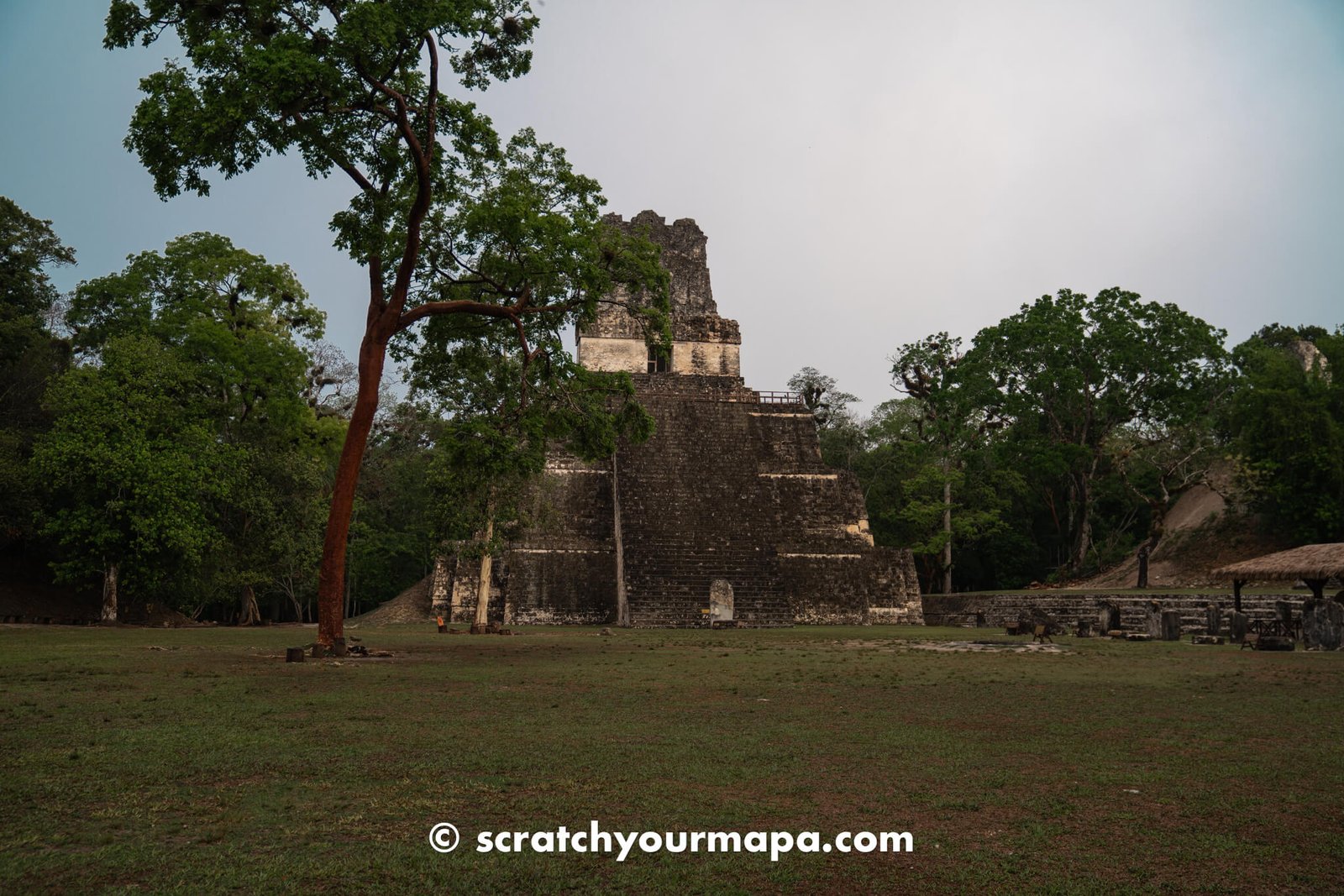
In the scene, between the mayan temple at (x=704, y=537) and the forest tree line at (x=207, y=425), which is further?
the mayan temple at (x=704, y=537)

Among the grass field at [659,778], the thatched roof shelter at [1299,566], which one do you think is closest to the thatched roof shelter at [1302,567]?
the thatched roof shelter at [1299,566]

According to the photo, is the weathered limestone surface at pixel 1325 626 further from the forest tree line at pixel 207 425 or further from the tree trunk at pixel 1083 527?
the tree trunk at pixel 1083 527

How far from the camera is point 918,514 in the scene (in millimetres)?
29766

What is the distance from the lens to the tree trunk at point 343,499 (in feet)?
33.3

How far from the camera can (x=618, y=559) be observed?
21.3 metres

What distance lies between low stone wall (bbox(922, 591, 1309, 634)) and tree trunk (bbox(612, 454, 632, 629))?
7295 millimetres

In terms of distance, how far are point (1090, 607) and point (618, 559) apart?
10026 millimetres

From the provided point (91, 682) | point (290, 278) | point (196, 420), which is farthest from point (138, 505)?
point (91, 682)

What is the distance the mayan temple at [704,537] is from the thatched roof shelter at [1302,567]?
777 centimetres

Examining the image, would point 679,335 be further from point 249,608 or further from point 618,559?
point 249,608

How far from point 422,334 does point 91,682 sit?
6298 millimetres

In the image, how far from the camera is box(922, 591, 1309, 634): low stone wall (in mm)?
17688

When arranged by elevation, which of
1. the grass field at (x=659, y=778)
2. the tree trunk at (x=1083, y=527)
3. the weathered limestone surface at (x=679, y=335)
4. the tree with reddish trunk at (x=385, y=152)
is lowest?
the grass field at (x=659, y=778)

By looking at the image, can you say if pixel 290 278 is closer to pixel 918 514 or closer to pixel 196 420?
pixel 196 420
